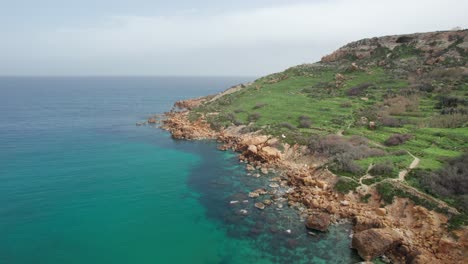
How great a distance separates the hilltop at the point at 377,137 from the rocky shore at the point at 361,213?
4.0 inches

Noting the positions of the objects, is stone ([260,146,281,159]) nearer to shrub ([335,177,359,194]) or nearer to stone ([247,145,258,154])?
stone ([247,145,258,154])

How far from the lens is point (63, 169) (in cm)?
4275

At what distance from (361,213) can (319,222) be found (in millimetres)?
4758

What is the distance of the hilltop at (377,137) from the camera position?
87.8ft

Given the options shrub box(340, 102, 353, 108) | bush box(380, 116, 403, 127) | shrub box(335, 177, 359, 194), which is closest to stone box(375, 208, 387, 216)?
shrub box(335, 177, 359, 194)

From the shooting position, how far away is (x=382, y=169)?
34125 mm

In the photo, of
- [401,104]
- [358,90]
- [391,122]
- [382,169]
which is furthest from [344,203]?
[358,90]

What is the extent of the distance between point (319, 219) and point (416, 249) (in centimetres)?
755

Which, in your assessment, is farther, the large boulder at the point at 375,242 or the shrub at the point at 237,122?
the shrub at the point at 237,122

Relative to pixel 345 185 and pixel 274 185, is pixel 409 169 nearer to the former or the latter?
pixel 345 185

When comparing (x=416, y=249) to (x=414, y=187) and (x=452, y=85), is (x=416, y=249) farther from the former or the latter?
(x=452, y=85)

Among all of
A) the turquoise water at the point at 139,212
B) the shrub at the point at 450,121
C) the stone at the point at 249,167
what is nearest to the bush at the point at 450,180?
the turquoise water at the point at 139,212

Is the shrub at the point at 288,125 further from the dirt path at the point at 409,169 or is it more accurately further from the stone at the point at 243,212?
the stone at the point at 243,212

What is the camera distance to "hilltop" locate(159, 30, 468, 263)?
26.8m
